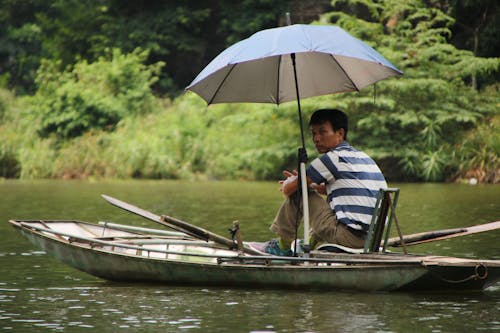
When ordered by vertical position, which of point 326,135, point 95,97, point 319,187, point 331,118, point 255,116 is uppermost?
point 95,97

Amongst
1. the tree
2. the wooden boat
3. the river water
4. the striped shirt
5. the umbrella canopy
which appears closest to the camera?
the river water

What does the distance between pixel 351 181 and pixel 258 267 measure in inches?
39.8

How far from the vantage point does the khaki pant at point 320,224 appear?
821cm

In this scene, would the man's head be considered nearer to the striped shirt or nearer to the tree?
the striped shirt

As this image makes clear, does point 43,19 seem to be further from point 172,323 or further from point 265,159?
→ point 172,323

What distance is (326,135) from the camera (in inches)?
323

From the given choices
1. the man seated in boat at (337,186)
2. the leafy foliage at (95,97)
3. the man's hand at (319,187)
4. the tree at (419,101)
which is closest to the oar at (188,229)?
the man seated in boat at (337,186)

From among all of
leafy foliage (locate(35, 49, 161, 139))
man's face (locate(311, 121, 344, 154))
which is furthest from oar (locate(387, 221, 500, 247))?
leafy foliage (locate(35, 49, 161, 139))

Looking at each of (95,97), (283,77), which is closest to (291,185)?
(283,77)

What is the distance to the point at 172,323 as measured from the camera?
6859 millimetres

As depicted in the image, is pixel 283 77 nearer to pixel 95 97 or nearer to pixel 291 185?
pixel 291 185

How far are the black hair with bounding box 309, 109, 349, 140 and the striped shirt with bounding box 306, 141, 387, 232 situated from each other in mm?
162

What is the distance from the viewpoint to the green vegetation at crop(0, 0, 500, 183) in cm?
2439

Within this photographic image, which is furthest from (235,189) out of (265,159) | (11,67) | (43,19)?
(11,67)
